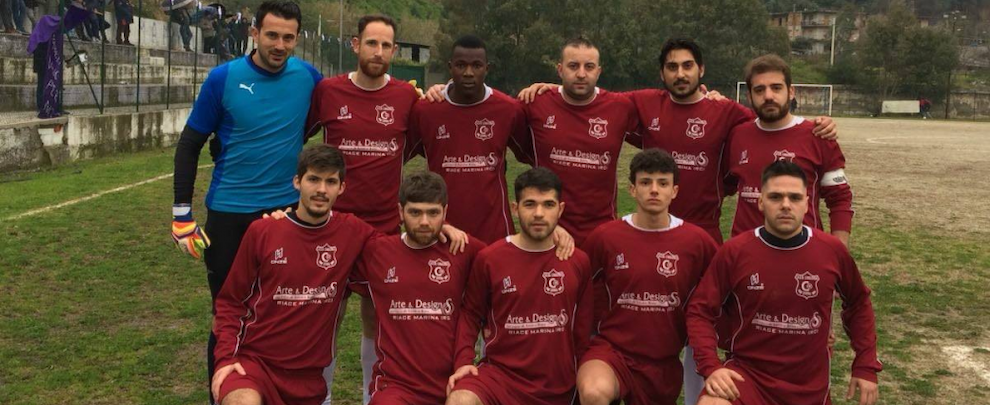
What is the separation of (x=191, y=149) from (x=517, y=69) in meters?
57.5

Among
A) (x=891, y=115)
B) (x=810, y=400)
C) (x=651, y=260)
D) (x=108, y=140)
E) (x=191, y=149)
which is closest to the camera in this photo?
(x=810, y=400)

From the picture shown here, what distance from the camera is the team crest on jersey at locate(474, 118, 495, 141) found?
5.23m

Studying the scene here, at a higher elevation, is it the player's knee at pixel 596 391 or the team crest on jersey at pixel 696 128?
the team crest on jersey at pixel 696 128

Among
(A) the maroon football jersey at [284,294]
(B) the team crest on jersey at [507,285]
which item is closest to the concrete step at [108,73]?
(A) the maroon football jersey at [284,294]

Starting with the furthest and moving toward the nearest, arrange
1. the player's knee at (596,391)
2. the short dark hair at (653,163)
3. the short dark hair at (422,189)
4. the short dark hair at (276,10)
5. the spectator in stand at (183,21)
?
the spectator in stand at (183,21)
the short dark hair at (276,10)
the short dark hair at (653,163)
the short dark hair at (422,189)
the player's knee at (596,391)

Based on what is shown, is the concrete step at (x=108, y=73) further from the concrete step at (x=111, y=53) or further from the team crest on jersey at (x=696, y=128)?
the team crest on jersey at (x=696, y=128)

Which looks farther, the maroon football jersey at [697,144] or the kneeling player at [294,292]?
the maroon football jersey at [697,144]

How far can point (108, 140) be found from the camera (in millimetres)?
18219

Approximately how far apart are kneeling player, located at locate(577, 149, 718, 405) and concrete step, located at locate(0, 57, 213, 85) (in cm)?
1676

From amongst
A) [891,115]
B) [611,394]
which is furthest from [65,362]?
[891,115]

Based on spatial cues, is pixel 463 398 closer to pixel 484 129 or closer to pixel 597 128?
pixel 484 129

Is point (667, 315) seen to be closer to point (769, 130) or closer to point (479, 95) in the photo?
point (769, 130)

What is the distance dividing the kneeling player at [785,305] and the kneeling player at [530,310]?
1.99ft

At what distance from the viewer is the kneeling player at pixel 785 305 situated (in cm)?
415
